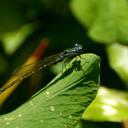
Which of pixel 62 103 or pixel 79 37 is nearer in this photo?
pixel 62 103

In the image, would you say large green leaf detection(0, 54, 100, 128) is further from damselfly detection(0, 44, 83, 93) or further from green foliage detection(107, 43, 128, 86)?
green foliage detection(107, 43, 128, 86)

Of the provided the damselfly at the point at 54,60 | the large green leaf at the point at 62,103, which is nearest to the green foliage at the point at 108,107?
the damselfly at the point at 54,60

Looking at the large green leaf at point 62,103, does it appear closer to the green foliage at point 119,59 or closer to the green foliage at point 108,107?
the green foliage at point 108,107

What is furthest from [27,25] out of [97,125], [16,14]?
[97,125]

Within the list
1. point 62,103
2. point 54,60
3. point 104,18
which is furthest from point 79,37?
point 62,103

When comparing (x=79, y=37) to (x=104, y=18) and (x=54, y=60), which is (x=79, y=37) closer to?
(x=104, y=18)

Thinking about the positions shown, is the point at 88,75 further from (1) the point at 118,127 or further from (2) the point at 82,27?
(2) the point at 82,27
